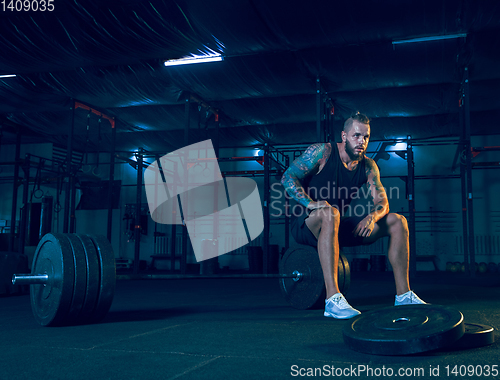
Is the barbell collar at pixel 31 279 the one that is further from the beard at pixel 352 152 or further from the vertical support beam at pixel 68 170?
the vertical support beam at pixel 68 170

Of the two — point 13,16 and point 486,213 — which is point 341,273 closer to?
point 13,16

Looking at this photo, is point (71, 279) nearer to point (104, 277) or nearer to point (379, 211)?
point (104, 277)

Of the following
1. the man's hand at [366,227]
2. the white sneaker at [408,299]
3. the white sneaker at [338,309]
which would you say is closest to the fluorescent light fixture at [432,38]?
the man's hand at [366,227]

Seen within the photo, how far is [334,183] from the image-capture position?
2.06 m

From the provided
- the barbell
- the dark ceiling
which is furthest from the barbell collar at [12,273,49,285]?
the dark ceiling

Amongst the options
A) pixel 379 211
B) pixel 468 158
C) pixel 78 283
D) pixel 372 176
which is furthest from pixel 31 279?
pixel 468 158

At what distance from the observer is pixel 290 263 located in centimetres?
225

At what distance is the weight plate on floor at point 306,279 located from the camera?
6.88ft

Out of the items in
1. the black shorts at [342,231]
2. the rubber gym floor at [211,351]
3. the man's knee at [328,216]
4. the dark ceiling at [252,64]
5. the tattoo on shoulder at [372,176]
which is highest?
the dark ceiling at [252,64]

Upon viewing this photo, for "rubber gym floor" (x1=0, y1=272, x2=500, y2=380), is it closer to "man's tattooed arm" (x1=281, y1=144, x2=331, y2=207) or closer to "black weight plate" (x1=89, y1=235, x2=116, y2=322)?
"black weight plate" (x1=89, y1=235, x2=116, y2=322)

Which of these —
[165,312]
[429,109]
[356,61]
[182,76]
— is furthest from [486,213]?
[165,312]

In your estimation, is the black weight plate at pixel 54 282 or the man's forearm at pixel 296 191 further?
the man's forearm at pixel 296 191

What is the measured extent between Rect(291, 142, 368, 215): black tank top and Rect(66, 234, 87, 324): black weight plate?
3.47 feet

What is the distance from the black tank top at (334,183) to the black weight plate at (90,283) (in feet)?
3.34
